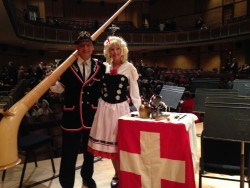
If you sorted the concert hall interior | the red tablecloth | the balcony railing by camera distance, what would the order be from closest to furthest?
1. the red tablecloth
2. the concert hall interior
3. the balcony railing

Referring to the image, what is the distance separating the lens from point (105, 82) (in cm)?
236

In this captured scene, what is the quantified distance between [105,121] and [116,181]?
0.70m

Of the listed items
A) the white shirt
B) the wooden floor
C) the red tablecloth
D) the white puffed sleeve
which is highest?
the white shirt

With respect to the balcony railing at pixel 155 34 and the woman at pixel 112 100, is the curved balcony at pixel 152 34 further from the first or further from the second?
the woman at pixel 112 100

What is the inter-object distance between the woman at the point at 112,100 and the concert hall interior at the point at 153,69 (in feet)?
0.85

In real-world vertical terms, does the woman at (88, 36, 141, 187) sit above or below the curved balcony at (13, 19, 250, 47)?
below

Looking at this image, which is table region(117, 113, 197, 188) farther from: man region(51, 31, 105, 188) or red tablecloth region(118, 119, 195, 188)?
man region(51, 31, 105, 188)

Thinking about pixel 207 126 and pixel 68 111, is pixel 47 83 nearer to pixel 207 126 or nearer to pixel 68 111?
pixel 68 111

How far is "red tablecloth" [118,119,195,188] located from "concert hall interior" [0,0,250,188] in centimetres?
15

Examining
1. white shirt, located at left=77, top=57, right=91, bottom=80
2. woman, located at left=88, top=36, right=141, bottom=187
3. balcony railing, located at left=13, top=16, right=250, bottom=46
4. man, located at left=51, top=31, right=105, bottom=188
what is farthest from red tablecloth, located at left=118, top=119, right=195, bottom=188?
balcony railing, located at left=13, top=16, right=250, bottom=46

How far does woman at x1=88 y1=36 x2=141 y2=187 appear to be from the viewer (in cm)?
227

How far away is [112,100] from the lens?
2328 millimetres

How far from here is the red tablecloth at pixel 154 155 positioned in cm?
194

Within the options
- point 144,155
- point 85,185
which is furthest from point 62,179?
point 144,155
